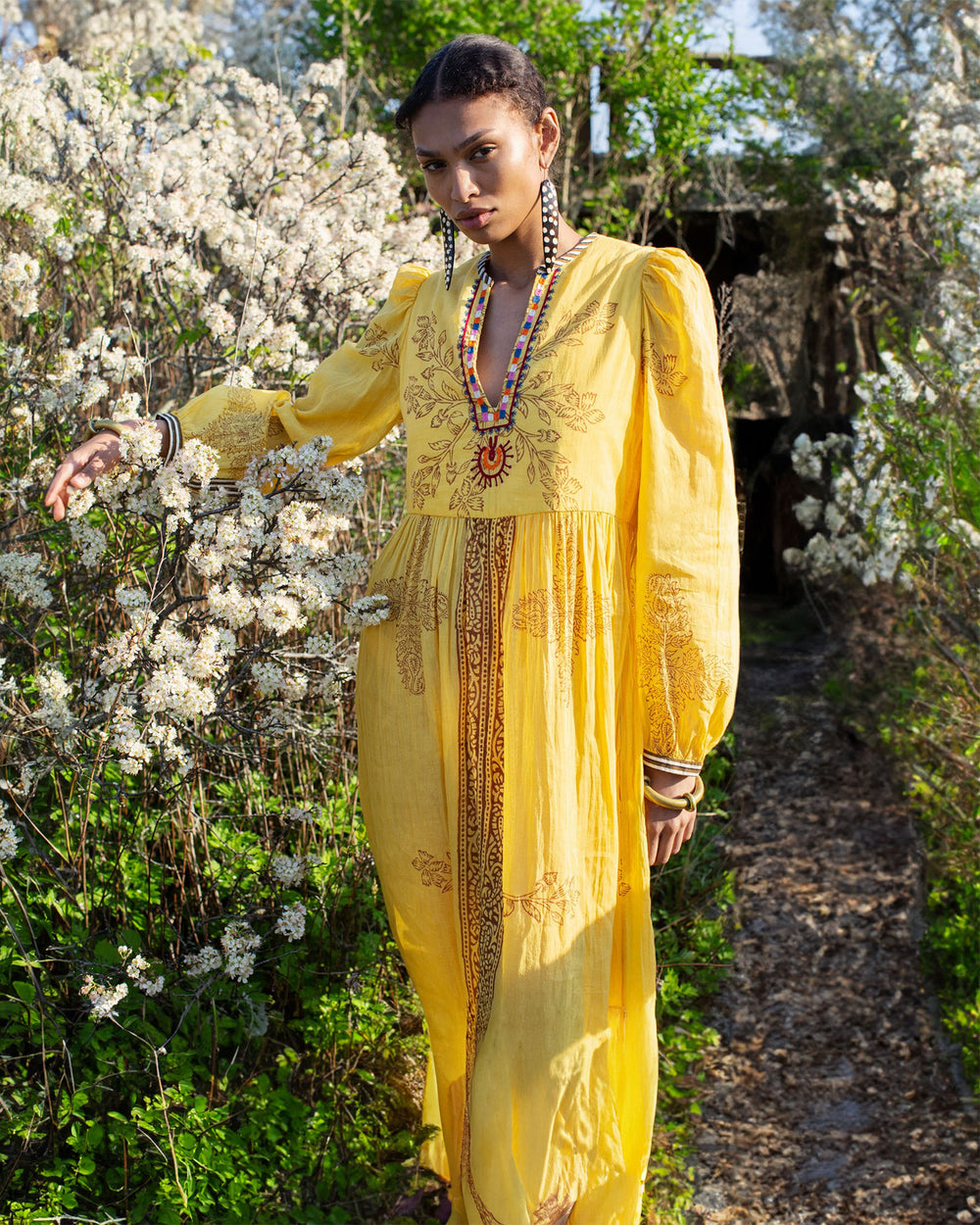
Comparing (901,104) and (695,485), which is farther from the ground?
(901,104)

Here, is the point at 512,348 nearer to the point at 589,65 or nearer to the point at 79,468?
the point at 79,468

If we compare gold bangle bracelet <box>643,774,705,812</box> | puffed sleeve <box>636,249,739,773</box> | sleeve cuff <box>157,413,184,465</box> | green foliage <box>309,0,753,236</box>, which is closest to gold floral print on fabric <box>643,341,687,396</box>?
puffed sleeve <box>636,249,739,773</box>

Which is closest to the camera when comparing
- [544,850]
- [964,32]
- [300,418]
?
[544,850]

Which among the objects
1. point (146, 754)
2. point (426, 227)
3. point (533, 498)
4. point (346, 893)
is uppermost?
point (426, 227)

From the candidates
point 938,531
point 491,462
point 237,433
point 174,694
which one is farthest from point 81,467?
point 938,531

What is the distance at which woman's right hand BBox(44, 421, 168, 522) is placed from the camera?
1.89 meters

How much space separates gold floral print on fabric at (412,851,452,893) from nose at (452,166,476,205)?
1077 millimetres

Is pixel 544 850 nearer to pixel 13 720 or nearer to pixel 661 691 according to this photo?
pixel 661 691

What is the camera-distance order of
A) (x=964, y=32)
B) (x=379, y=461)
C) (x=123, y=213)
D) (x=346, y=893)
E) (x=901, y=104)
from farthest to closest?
1. (x=901, y=104)
2. (x=964, y=32)
3. (x=379, y=461)
4. (x=123, y=213)
5. (x=346, y=893)

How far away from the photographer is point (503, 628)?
1.81m

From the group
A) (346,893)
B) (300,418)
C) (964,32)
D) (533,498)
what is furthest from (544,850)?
(964,32)

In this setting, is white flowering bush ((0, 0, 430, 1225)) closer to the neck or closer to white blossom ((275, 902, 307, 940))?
white blossom ((275, 902, 307, 940))

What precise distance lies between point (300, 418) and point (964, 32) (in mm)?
6221

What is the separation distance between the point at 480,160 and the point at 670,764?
3.31 feet
